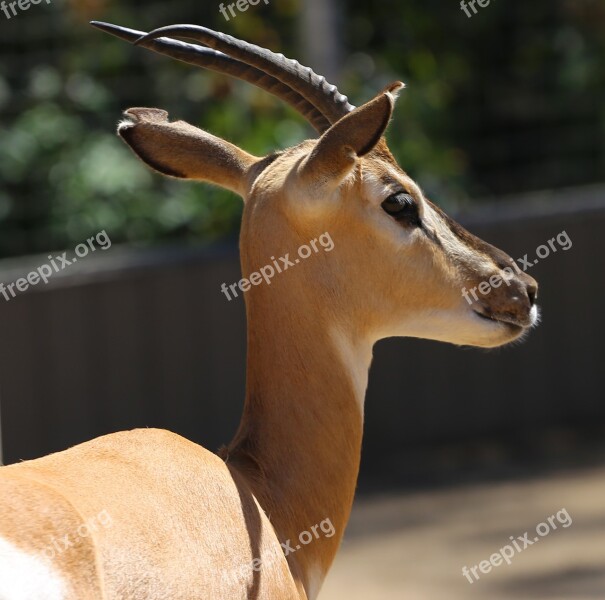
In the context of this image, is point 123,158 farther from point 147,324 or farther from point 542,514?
point 542,514

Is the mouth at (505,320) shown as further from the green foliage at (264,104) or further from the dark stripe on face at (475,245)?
the green foliage at (264,104)

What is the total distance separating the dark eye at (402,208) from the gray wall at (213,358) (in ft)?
14.3

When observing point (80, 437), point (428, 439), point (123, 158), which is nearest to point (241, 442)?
point (80, 437)

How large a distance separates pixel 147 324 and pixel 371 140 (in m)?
5.09

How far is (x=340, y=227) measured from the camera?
329 centimetres

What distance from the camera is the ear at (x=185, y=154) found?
3588 millimetres

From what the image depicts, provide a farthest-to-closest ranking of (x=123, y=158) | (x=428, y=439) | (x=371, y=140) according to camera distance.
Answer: (x=123, y=158), (x=428, y=439), (x=371, y=140)

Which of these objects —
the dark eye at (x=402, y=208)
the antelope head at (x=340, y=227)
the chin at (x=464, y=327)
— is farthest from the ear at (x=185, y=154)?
the chin at (x=464, y=327)

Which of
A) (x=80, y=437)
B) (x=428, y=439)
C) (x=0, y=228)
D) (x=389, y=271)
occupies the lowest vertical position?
(x=389, y=271)

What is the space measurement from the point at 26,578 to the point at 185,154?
166 centimetres

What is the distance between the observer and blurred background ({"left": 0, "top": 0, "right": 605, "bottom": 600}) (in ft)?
24.1

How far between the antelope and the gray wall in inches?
155

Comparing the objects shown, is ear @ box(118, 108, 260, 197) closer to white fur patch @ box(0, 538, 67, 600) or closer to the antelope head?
the antelope head

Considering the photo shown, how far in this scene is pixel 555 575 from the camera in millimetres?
6406
